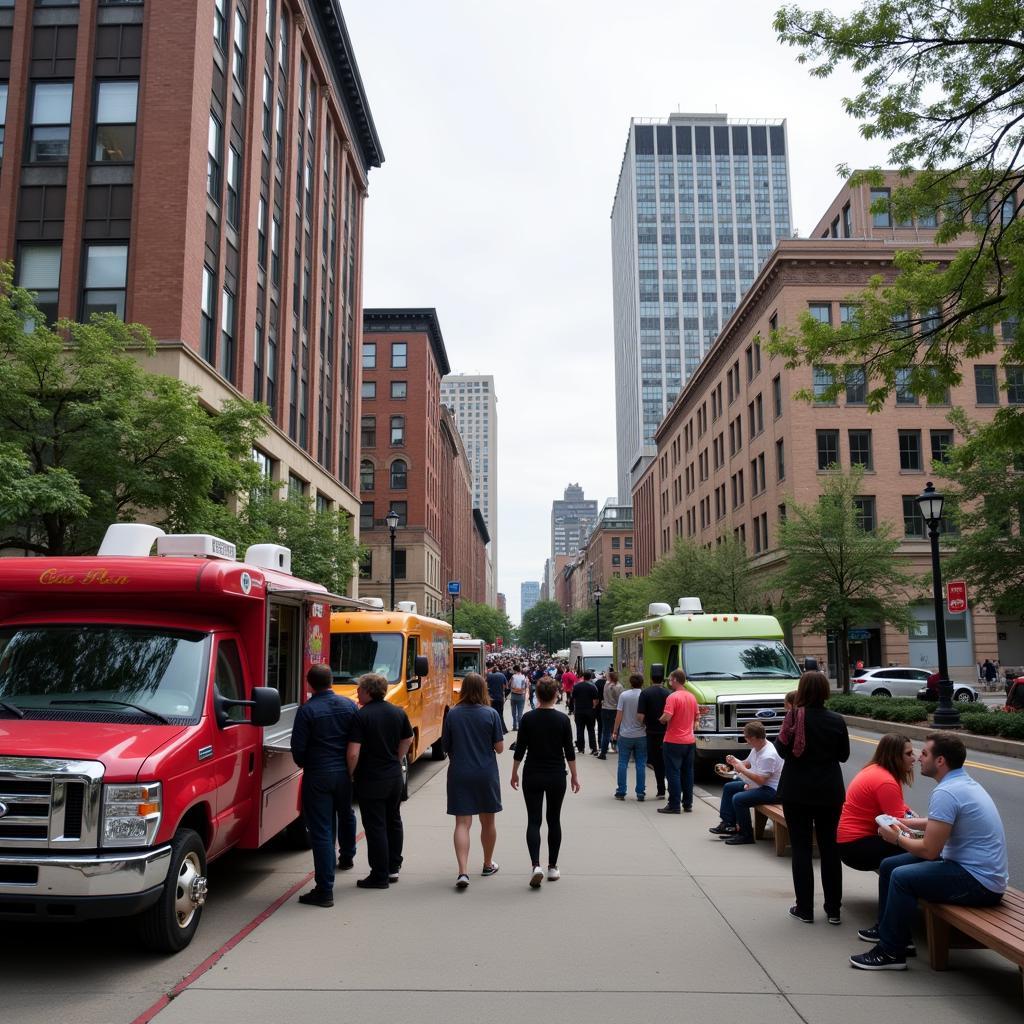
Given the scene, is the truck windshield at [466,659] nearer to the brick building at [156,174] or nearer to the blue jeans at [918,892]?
the brick building at [156,174]

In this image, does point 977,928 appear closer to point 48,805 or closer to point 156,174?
point 48,805

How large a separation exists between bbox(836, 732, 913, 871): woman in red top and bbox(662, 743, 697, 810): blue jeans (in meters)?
5.00

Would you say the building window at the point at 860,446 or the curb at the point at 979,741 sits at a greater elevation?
the building window at the point at 860,446

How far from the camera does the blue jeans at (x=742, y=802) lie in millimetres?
9461

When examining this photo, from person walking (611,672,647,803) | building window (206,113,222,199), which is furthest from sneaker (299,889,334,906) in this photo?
building window (206,113,222,199)

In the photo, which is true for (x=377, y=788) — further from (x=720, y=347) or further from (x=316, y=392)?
(x=720, y=347)

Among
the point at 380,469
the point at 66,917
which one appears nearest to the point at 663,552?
the point at 380,469

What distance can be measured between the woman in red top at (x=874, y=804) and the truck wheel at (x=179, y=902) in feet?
14.8

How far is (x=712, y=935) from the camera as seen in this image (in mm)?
6336

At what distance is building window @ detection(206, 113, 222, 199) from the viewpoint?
2728 centimetres

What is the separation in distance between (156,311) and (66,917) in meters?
22.0

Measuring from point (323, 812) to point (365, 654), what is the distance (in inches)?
248

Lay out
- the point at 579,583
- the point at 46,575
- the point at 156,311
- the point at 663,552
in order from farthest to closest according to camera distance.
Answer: the point at 579,583 → the point at 663,552 → the point at 156,311 → the point at 46,575

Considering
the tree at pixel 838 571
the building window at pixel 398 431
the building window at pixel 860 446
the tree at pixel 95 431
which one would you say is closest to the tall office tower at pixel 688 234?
the building window at pixel 398 431
